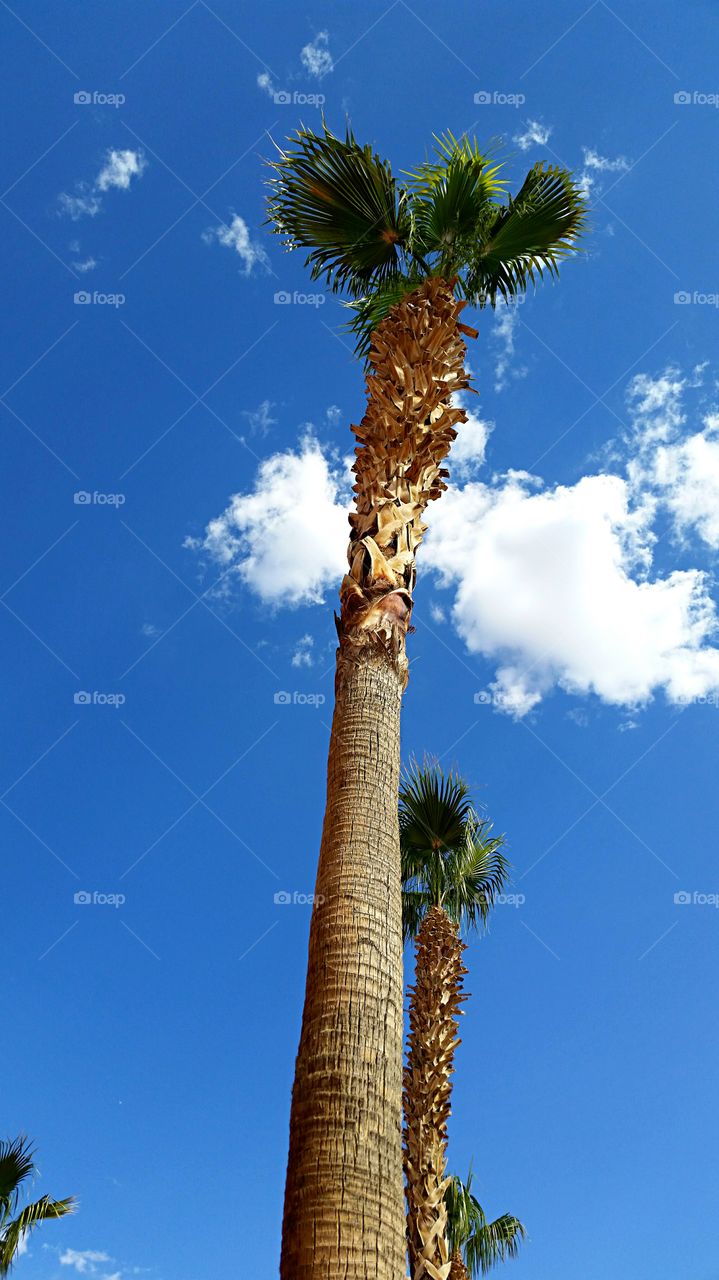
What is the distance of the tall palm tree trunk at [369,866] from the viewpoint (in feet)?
9.12

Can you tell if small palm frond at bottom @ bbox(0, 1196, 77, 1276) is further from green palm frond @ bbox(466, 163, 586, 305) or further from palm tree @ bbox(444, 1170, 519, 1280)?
green palm frond @ bbox(466, 163, 586, 305)

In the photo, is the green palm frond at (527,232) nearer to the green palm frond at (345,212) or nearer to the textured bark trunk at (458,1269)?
the green palm frond at (345,212)

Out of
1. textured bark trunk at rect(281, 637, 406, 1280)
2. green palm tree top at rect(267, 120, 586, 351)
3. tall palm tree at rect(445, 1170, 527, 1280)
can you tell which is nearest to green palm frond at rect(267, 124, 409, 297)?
green palm tree top at rect(267, 120, 586, 351)

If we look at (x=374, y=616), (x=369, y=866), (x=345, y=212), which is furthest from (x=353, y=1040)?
(x=345, y=212)

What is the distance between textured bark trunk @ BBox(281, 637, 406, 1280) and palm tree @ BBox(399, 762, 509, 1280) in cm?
503

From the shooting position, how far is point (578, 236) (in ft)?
27.4

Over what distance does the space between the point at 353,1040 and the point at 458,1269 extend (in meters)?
10.5

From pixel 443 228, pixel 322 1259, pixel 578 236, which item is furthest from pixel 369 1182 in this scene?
pixel 578 236

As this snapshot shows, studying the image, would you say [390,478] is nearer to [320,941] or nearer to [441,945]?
[320,941]

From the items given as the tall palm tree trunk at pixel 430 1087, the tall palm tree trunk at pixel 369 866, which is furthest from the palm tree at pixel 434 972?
the tall palm tree trunk at pixel 369 866

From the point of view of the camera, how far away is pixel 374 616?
4.59 metres

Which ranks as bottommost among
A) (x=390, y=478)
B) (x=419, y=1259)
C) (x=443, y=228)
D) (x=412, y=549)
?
(x=419, y=1259)

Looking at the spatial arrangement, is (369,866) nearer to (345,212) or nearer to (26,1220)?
(345,212)

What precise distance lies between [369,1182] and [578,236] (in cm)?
842
